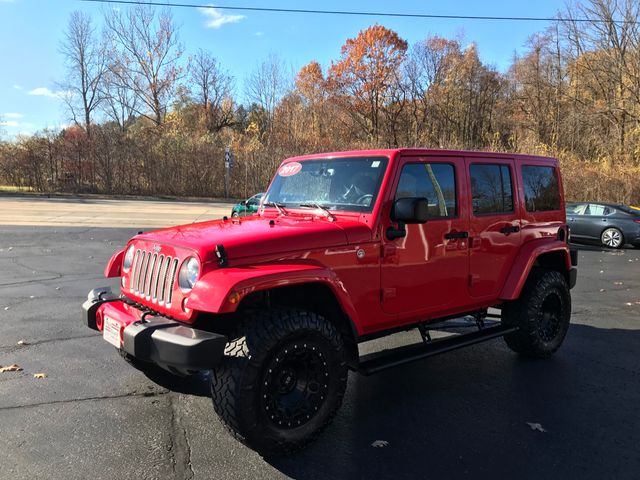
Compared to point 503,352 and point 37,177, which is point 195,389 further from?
point 37,177

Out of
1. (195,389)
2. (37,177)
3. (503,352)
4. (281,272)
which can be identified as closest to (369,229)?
(281,272)

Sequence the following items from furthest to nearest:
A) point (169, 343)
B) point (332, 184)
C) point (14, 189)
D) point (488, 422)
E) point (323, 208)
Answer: point (14, 189)
point (332, 184)
point (323, 208)
point (488, 422)
point (169, 343)

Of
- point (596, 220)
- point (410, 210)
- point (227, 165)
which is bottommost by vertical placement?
point (596, 220)

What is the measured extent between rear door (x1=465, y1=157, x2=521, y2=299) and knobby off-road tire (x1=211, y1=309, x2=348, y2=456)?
5.50ft

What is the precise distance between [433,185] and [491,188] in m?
0.79

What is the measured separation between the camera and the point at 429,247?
3893 mm

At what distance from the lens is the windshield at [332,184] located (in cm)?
375

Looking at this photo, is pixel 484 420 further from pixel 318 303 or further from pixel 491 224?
pixel 491 224

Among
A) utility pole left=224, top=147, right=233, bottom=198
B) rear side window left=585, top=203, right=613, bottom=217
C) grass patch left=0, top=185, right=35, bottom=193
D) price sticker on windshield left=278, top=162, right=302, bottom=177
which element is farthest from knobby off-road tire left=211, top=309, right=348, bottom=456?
grass patch left=0, top=185, right=35, bottom=193

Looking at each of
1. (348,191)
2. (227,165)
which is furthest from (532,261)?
(227,165)

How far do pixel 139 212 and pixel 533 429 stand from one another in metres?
19.7

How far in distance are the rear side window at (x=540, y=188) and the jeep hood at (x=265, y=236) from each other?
7.18ft

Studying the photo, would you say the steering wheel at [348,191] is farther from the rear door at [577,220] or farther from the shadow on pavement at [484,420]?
the rear door at [577,220]

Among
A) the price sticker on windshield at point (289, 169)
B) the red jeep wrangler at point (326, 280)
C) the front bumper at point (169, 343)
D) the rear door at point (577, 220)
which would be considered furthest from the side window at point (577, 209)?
the front bumper at point (169, 343)
